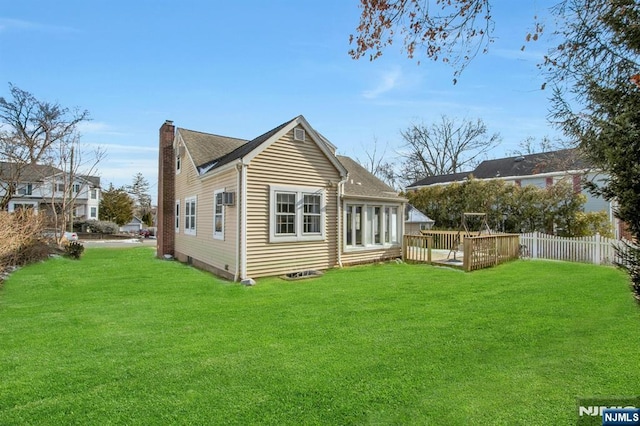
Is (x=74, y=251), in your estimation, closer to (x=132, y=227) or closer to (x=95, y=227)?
(x=95, y=227)

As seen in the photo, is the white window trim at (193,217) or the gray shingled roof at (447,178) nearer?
the white window trim at (193,217)

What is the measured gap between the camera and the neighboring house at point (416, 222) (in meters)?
20.8

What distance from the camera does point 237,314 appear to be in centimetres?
645

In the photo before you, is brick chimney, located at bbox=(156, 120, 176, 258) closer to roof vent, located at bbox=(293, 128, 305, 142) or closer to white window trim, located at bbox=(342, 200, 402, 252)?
roof vent, located at bbox=(293, 128, 305, 142)

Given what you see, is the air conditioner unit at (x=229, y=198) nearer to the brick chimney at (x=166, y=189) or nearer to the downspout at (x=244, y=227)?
the downspout at (x=244, y=227)

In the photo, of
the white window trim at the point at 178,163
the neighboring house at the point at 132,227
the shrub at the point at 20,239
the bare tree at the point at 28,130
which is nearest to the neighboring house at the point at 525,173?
the white window trim at the point at 178,163

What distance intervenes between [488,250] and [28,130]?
29.4m

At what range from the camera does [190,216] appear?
14.5 meters

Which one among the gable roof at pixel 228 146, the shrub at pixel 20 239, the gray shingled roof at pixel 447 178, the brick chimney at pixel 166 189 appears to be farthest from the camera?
the gray shingled roof at pixel 447 178

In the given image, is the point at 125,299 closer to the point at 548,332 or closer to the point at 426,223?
the point at 548,332

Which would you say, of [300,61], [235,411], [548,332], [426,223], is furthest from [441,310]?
[426,223]

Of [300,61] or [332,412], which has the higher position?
[300,61]

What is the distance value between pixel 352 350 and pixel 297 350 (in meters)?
0.75

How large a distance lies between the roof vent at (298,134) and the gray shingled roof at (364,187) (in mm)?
2714
